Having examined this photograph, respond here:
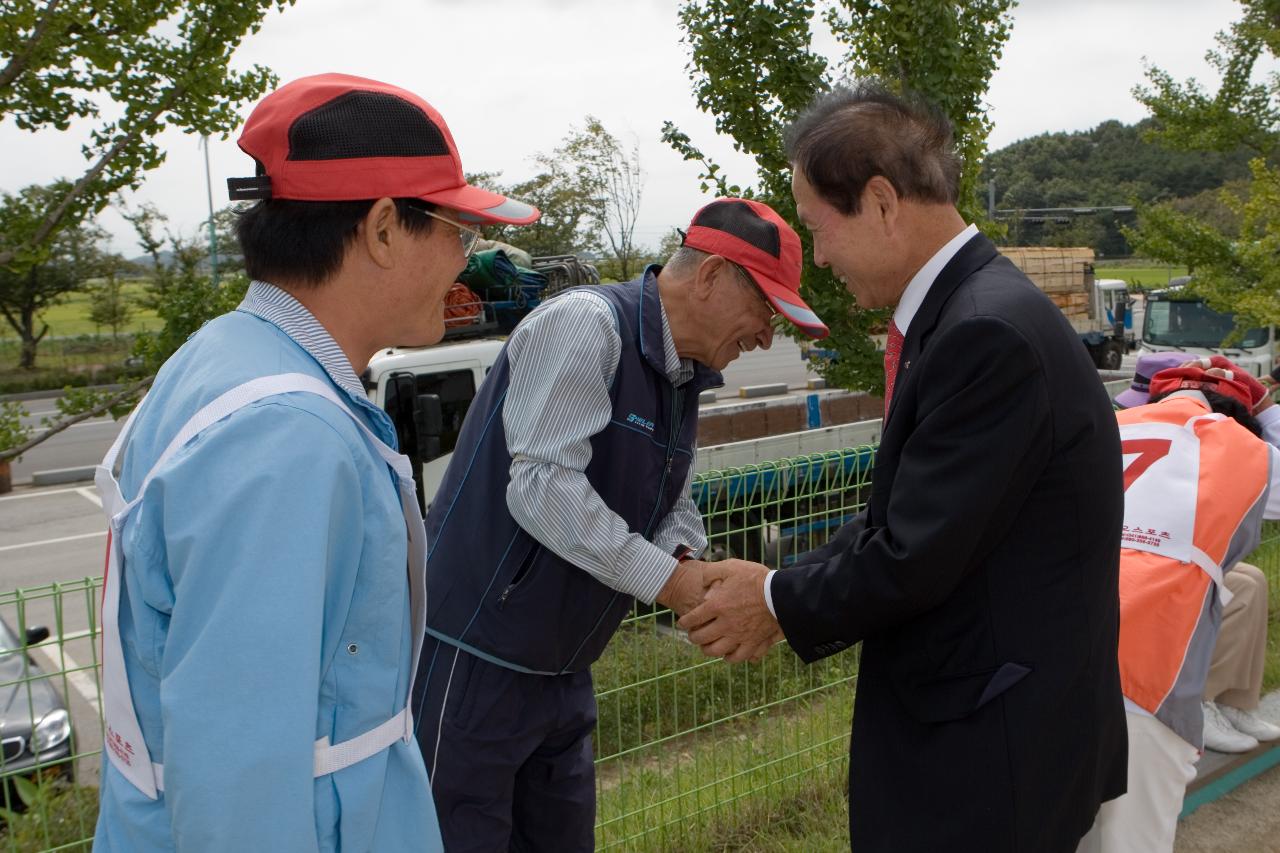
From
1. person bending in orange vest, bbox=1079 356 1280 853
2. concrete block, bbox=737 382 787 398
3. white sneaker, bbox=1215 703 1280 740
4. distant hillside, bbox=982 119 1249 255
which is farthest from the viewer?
distant hillside, bbox=982 119 1249 255

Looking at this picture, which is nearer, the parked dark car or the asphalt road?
the parked dark car

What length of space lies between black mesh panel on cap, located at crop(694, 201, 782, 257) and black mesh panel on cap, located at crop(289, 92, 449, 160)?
50.7 inches

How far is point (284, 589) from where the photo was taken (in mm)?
1188

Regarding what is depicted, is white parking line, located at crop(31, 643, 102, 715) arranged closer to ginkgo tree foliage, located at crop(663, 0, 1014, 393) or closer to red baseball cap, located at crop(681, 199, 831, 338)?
red baseball cap, located at crop(681, 199, 831, 338)

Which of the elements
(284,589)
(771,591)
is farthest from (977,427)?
(284,589)

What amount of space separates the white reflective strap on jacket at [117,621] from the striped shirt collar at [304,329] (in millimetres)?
→ 58

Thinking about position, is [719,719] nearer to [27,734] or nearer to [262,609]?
[27,734]

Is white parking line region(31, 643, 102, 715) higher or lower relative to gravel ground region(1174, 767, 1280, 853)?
higher

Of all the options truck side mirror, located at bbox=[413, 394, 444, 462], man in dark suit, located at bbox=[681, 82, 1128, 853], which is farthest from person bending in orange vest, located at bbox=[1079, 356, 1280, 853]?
truck side mirror, located at bbox=[413, 394, 444, 462]

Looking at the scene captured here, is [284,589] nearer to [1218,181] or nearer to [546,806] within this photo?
[546,806]

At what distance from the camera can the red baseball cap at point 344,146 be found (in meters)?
1.43

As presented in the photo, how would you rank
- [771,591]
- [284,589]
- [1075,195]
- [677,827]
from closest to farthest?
[284,589] < [771,591] < [677,827] < [1075,195]

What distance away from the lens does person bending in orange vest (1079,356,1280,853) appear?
3.03 meters

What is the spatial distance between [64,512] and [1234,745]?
14.6 meters
